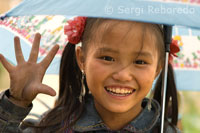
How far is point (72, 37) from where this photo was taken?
2021 mm

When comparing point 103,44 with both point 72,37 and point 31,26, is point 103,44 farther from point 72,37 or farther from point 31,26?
point 31,26

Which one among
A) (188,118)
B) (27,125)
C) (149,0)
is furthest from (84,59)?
(188,118)

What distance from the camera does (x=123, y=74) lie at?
174cm

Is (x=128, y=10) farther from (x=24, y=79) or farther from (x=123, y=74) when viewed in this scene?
(x=24, y=79)

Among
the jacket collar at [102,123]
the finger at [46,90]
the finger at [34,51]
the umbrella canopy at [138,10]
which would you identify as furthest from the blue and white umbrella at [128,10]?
the jacket collar at [102,123]

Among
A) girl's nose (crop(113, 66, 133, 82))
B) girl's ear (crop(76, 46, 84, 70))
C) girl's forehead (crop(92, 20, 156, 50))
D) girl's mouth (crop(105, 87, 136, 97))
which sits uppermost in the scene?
girl's forehead (crop(92, 20, 156, 50))

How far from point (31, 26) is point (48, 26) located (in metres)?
0.15

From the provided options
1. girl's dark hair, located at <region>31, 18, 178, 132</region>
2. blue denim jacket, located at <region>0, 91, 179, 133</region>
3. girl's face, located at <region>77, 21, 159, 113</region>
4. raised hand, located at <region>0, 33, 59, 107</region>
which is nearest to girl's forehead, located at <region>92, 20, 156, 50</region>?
girl's face, located at <region>77, 21, 159, 113</region>

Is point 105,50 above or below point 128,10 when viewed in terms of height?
below

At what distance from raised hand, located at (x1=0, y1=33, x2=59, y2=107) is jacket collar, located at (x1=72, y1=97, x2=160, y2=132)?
386 mm

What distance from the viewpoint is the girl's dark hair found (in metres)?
2.00

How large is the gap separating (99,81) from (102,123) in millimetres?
285

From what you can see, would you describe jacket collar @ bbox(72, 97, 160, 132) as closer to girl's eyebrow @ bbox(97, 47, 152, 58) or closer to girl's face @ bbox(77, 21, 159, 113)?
girl's face @ bbox(77, 21, 159, 113)

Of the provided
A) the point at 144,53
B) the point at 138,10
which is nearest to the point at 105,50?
the point at 144,53
